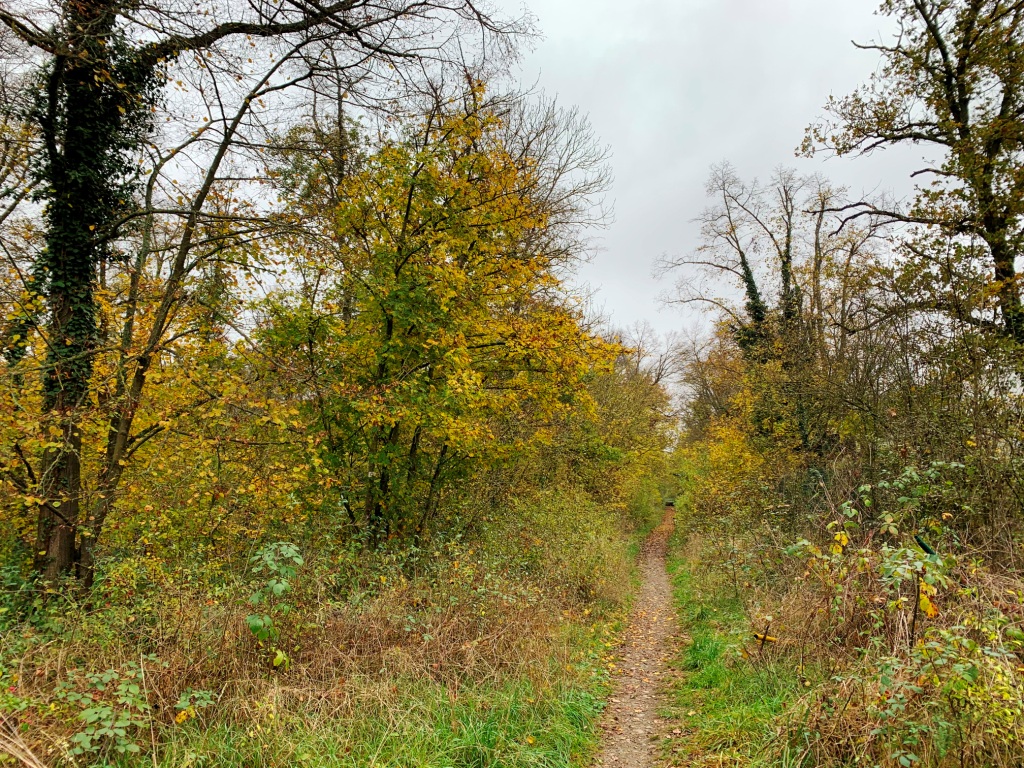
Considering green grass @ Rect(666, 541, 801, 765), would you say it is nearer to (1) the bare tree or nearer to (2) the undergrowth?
(2) the undergrowth

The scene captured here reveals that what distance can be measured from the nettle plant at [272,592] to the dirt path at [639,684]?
3192 millimetres

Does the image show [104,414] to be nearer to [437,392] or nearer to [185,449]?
[185,449]

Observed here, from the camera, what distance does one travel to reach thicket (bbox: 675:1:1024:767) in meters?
3.15

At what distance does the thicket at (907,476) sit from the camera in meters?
3.15

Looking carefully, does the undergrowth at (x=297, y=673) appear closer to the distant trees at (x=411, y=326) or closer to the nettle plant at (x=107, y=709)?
the nettle plant at (x=107, y=709)

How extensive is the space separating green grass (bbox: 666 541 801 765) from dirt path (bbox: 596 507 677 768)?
0.26m

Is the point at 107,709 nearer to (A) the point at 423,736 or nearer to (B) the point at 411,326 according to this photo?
(A) the point at 423,736

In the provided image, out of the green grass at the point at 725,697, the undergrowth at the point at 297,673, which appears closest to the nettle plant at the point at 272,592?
the undergrowth at the point at 297,673

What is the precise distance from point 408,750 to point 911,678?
12.2 feet

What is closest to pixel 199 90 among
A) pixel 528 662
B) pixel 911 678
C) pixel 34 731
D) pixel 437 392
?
pixel 437 392

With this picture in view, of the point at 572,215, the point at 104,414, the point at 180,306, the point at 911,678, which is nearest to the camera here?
the point at 911,678

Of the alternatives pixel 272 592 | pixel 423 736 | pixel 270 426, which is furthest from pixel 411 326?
pixel 423 736

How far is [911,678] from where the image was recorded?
328 centimetres

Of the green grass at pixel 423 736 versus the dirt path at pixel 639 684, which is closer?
the green grass at pixel 423 736
